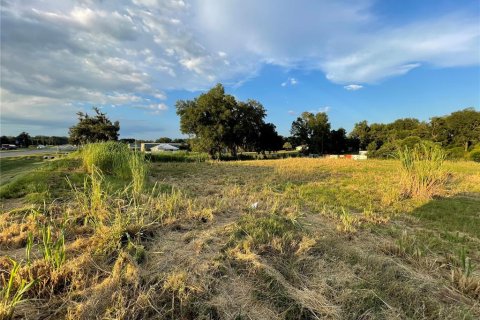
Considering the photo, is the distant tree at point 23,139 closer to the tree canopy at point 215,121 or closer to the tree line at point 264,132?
the tree line at point 264,132

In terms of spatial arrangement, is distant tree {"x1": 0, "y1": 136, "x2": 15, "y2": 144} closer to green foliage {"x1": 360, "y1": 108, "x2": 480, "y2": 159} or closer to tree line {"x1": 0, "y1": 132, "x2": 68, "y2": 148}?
tree line {"x1": 0, "y1": 132, "x2": 68, "y2": 148}

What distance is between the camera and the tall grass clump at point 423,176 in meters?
6.07

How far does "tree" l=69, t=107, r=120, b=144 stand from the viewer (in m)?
23.5

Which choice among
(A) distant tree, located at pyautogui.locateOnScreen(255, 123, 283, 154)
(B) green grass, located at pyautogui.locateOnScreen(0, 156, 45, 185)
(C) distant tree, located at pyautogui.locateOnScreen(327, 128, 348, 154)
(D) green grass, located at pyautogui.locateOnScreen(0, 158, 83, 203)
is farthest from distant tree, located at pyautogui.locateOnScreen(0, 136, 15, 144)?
(D) green grass, located at pyautogui.locateOnScreen(0, 158, 83, 203)

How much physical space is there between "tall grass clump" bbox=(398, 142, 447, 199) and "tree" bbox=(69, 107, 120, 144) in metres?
22.5

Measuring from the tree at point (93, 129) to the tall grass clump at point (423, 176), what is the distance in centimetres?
2253

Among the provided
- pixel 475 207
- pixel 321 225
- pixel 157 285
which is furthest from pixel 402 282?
pixel 475 207

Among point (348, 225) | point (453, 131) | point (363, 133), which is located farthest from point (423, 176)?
point (363, 133)

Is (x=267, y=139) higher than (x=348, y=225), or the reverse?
(x=267, y=139)

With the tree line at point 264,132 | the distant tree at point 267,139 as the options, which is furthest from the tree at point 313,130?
the distant tree at point 267,139

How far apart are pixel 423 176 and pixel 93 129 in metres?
24.3

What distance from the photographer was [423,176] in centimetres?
608

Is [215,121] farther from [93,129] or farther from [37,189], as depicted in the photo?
[37,189]

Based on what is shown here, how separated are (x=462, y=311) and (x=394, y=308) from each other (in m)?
0.51
